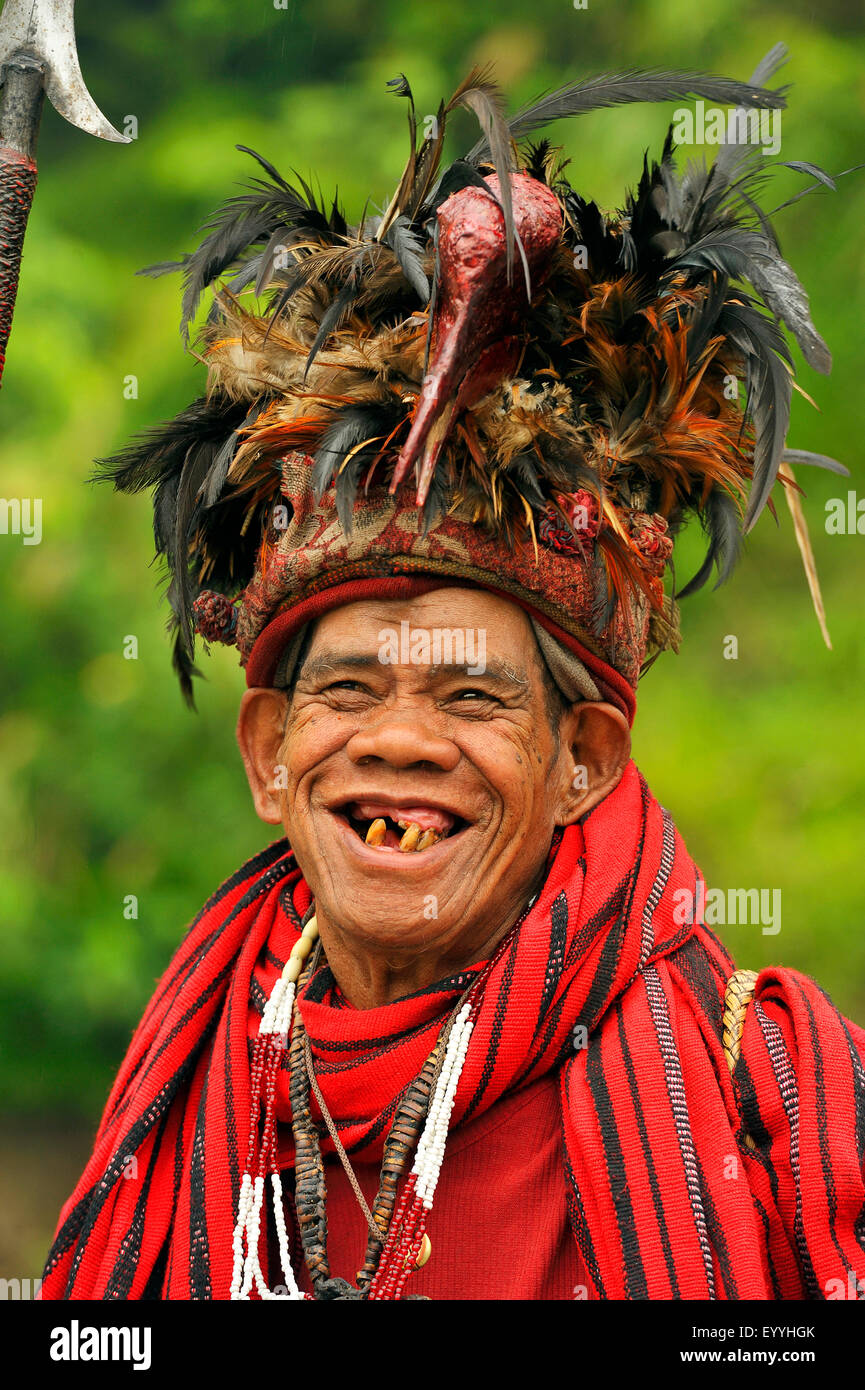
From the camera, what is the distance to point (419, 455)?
2334 millimetres

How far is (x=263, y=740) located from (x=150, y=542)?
193 cm

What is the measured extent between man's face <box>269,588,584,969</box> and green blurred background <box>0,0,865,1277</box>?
1944 millimetres

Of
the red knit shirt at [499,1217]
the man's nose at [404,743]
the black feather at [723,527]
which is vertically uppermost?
the black feather at [723,527]

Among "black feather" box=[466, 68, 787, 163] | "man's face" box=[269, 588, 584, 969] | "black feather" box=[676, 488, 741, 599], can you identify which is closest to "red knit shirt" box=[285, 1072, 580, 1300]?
"man's face" box=[269, 588, 584, 969]

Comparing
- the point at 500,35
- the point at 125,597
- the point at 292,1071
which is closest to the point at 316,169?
the point at 500,35

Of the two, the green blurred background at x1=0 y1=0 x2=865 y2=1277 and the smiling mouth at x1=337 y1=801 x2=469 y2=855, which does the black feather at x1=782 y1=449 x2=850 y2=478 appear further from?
the green blurred background at x1=0 y1=0 x2=865 y2=1277

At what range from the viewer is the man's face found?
2.45m

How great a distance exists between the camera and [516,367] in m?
2.45

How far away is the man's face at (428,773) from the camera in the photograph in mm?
2447

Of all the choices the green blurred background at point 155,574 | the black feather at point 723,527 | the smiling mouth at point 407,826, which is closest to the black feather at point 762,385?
the black feather at point 723,527

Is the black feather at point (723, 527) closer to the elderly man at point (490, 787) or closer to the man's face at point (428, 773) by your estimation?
the elderly man at point (490, 787)

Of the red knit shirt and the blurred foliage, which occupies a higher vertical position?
the blurred foliage

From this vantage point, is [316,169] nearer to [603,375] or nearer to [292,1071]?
Answer: [603,375]

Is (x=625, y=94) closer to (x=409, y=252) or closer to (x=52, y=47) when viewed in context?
(x=409, y=252)
